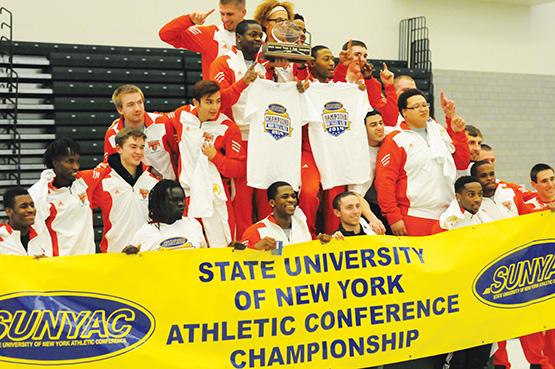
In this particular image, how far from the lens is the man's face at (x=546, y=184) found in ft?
20.7

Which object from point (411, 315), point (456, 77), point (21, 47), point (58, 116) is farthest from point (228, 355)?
point (456, 77)

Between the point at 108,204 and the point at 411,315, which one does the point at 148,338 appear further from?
the point at 411,315

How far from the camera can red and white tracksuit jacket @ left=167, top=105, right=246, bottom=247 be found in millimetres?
5254

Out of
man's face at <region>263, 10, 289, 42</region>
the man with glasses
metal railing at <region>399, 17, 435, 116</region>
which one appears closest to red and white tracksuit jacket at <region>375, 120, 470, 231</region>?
the man with glasses

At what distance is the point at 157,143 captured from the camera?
5598 mm

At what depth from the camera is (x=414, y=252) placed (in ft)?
16.6

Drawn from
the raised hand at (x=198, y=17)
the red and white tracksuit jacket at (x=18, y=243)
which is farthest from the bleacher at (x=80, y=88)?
the red and white tracksuit jacket at (x=18, y=243)

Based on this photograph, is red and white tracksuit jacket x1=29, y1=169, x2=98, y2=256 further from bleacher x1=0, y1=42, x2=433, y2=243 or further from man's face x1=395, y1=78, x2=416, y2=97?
bleacher x1=0, y1=42, x2=433, y2=243

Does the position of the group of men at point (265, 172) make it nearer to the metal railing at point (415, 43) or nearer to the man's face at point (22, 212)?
the man's face at point (22, 212)

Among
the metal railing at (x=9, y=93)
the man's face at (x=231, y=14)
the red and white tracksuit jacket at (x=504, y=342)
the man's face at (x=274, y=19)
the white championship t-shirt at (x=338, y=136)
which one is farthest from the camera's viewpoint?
the metal railing at (x=9, y=93)

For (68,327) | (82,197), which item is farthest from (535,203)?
(68,327)

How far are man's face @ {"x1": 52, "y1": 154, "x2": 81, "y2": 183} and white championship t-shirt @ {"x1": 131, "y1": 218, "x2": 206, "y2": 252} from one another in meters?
0.64

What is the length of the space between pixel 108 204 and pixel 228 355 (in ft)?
4.70

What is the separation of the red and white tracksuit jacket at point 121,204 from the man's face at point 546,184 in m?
3.09
